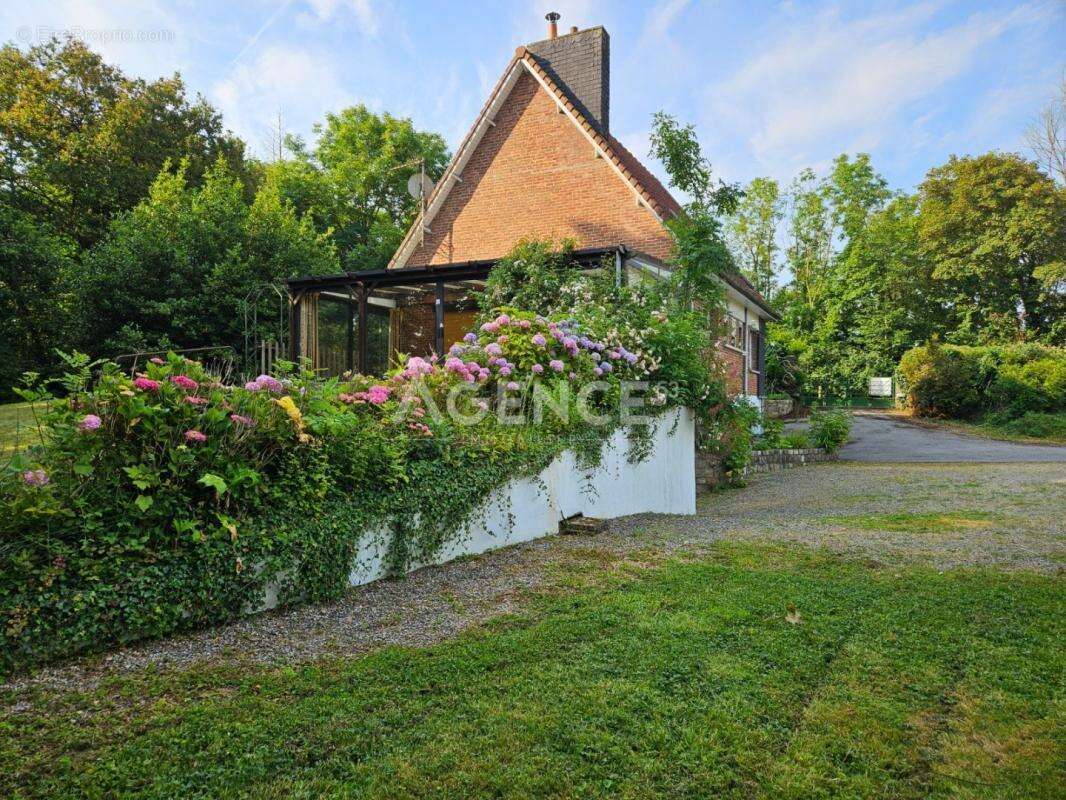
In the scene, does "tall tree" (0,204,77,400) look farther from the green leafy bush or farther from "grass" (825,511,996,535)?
the green leafy bush

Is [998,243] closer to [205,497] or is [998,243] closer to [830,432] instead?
[830,432]

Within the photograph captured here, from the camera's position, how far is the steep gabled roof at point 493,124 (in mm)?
14664

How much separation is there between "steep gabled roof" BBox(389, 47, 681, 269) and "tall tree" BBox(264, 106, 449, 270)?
14443 mm

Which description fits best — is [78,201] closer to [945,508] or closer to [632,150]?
[632,150]

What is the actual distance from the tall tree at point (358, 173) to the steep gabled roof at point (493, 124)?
14443 mm

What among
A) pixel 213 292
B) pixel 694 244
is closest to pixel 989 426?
pixel 694 244

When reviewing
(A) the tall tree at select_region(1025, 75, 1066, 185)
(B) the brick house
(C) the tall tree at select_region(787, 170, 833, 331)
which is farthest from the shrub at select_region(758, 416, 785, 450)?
(C) the tall tree at select_region(787, 170, 833, 331)

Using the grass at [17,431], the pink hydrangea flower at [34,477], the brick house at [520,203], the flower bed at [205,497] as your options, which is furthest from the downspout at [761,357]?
the pink hydrangea flower at [34,477]

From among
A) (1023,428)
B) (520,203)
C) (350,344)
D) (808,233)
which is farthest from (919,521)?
(808,233)

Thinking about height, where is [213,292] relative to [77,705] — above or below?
above

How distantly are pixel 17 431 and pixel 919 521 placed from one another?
8.01m

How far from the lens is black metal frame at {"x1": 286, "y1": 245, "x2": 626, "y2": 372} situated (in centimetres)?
1223

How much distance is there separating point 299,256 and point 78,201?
12.9 meters

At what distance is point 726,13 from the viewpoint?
9188mm
